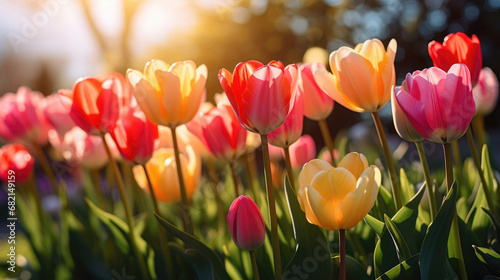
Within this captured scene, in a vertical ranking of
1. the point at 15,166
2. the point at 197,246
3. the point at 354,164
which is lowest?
the point at 197,246

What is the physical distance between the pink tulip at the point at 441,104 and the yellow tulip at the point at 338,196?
11 centimetres

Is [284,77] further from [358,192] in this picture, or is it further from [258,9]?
[258,9]

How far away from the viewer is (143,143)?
1035 millimetres

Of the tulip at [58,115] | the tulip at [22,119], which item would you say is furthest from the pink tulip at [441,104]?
the tulip at [22,119]

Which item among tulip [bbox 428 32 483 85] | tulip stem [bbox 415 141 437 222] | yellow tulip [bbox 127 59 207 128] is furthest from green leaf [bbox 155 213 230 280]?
tulip [bbox 428 32 483 85]

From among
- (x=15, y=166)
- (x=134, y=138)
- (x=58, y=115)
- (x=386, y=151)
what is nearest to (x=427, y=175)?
(x=386, y=151)

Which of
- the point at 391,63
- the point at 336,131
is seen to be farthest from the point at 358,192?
the point at 336,131

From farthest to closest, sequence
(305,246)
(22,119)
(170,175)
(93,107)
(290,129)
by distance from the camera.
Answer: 1. (22,119)
2. (170,175)
3. (93,107)
4. (290,129)
5. (305,246)

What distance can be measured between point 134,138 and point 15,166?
32.6 inches

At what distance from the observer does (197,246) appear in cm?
88

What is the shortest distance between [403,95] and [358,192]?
172mm

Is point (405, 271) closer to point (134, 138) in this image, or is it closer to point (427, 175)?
point (427, 175)

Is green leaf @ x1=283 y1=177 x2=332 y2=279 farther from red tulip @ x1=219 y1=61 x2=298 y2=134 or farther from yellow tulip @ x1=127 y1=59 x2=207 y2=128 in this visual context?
yellow tulip @ x1=127 y1=59 x2=207 y2=128

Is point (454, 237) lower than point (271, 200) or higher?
lower
